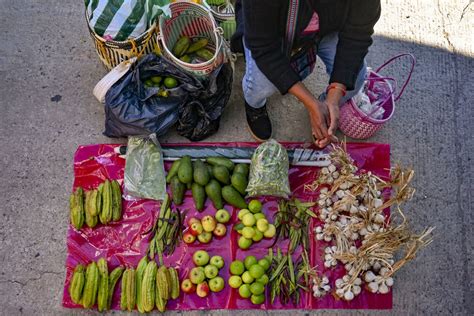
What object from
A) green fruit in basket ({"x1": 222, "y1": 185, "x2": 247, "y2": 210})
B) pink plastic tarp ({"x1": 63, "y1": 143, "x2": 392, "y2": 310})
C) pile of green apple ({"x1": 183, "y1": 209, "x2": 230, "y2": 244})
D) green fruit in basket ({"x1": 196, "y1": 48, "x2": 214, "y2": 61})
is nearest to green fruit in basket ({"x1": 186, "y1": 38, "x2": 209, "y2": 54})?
green fruit in basket ({"x1": 196, "y1": 48, "x2": 214, "y2": 61})

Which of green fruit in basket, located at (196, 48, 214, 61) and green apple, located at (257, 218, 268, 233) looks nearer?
green apple, located at (257, 218, 268, 233)

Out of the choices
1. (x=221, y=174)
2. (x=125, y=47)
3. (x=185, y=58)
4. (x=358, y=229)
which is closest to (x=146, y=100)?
(x=125, y=47)

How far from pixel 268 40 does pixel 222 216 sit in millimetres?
1276

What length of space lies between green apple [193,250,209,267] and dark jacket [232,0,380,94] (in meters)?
1.24

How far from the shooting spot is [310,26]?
2.89m

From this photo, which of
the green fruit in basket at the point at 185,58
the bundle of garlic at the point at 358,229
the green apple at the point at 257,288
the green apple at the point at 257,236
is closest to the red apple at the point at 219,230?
the green apple at the point at 257,236

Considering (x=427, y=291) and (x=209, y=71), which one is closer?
(x=427, y=291)

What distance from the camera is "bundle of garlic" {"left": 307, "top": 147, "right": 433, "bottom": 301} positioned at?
290 cm

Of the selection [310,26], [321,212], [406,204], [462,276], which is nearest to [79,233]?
[321,212]

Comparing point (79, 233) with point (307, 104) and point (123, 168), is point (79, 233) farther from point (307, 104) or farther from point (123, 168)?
point (307, 104)

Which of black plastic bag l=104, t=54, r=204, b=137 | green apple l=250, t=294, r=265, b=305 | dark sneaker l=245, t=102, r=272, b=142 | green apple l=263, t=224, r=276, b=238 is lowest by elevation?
green apple l=250, t=294, r=265, b=305

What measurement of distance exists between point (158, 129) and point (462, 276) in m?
2.48

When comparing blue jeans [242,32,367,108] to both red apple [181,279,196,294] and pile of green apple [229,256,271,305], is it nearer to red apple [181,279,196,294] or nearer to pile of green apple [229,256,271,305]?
pile of green apple [229,256,271,305]

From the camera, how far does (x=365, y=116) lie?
3.37 metres
